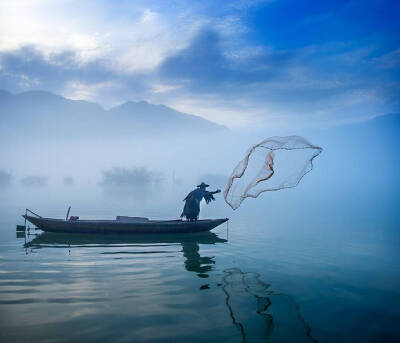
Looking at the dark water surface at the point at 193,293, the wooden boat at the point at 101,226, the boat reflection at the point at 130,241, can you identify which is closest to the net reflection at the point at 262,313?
the dark water surface at the point at 193,293

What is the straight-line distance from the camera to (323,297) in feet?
29.1

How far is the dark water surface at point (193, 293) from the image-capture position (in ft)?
21.4

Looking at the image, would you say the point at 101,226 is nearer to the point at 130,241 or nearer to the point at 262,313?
the point at 130,241

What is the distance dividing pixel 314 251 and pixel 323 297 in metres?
7.76

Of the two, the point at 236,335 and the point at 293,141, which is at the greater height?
the point at 293,141

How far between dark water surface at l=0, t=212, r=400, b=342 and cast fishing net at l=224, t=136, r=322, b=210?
337 centimetres

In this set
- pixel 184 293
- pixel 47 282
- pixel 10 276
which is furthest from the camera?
pixel 10 276

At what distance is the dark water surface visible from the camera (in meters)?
6.54

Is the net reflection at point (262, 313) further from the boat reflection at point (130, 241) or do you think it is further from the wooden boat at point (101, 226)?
the wooden boat at point (101, 226)

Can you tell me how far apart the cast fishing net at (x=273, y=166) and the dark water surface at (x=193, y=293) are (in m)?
3.37

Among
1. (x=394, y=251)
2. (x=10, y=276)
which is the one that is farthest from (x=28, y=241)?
(x=394, y=251)

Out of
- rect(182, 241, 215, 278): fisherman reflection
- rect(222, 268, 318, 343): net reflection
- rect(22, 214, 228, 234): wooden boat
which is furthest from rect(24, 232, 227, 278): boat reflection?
rect(222, 268, 318, 343): net reflection

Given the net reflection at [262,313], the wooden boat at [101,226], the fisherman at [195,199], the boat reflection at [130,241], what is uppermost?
the fisherman at [195,199]

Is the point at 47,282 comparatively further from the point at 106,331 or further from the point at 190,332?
the point at 190,332
